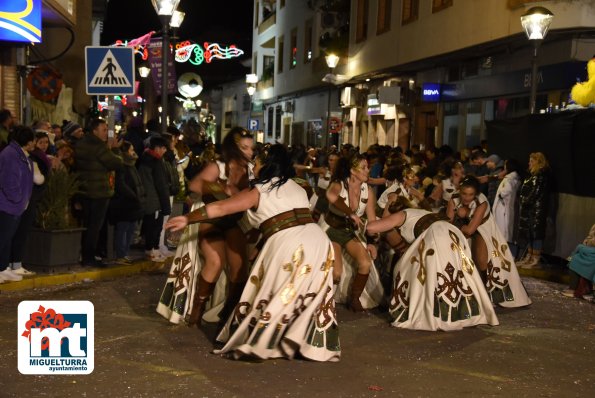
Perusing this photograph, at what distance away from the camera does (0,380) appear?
6566 mm

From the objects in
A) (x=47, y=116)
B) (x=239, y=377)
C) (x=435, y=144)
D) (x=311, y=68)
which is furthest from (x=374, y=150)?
(x=311, y=68)

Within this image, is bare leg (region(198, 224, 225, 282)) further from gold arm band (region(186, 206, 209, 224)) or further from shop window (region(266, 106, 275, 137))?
shop window (region(266, 106, 275, 137))

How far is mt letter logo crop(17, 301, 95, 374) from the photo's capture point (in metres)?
5.36

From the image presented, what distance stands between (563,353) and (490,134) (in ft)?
28.4

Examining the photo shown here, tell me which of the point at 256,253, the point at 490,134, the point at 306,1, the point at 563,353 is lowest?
the point at 563,353

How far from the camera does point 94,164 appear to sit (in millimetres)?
11625

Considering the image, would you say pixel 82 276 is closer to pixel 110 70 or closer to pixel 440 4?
pixel 110 70

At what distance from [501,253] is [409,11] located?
16.5 metres

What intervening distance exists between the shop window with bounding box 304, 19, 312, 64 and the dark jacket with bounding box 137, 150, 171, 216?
1059 inches

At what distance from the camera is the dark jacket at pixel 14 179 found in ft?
33.7

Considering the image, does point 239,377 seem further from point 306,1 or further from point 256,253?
point 306,1

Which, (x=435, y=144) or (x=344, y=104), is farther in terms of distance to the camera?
(x=344, y=104)

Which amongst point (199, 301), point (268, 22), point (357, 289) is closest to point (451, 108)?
point (357, 289)

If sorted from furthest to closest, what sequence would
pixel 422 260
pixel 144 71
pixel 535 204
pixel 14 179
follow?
pixel 144 71, pixel 535 204, pixel 14 179, pixel 422 260
